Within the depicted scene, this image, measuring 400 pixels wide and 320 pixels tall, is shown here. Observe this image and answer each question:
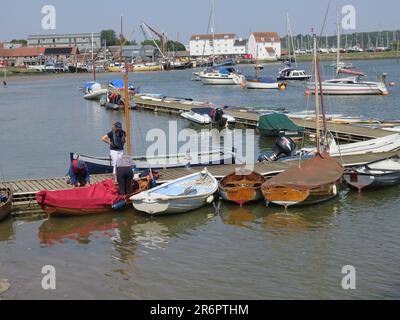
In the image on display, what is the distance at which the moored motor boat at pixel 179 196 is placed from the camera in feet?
54.7

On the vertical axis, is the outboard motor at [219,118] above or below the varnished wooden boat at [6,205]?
above

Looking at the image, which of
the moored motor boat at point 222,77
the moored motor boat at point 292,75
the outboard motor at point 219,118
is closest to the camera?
the outboard motor at point 219,118

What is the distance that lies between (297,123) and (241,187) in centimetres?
1741

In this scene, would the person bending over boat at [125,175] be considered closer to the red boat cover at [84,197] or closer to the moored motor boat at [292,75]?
the red boat cover at [84,197]

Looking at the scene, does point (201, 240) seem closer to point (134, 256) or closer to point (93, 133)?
point (134, 256)

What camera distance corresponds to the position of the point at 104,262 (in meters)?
13.6

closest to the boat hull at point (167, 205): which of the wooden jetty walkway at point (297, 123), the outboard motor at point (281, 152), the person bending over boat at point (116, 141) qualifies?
the person bending over boat at point (116, 141)

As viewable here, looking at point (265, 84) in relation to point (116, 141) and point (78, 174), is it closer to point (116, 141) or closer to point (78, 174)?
point (116, 141)

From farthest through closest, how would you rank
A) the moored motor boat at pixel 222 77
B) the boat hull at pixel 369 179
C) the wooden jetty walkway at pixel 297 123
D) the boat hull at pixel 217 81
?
the boat hull at pixel 217 81, the moored motor boat at pixel 222 77, the wooden jetty walkway at pixel 297 123, the boat hull at pixel 369 179

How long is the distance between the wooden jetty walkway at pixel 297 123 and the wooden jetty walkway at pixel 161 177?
183 inches

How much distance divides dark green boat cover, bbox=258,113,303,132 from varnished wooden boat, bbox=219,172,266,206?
13260mm

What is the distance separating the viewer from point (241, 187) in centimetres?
1786

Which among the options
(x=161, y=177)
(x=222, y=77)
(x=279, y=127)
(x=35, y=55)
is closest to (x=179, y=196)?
(x=161, y=177)
